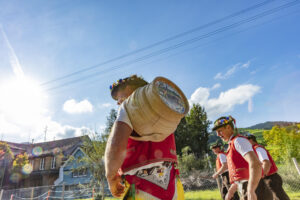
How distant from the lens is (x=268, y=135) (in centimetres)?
1819

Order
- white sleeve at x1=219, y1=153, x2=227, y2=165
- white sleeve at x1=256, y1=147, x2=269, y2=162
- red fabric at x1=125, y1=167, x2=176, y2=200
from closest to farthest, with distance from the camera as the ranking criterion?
red fabric at x1=125, y1=167, x2=176, y2=200 → white sleeve at x1=256, y1=147, x2=269, y2=162 → white sleeve at x1=219, y1=153, x2=227, y2=165

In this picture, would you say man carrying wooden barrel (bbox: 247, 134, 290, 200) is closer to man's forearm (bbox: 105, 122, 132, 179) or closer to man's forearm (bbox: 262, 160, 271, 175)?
man's forearm (bbox: 262, 160, 271, 175)

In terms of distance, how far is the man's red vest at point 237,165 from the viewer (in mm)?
2672

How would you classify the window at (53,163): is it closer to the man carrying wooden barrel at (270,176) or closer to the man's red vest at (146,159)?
the man carrying wooden barrel at (270,176)

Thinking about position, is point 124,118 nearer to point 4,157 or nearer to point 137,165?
point 137,165

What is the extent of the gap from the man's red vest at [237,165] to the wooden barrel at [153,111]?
6.57 feet

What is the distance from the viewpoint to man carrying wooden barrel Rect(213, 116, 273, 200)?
2.29m

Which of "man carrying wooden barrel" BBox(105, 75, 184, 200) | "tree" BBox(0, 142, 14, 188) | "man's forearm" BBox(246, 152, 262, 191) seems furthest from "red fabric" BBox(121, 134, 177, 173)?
"tree" BBox(0, 142, 14, 188)

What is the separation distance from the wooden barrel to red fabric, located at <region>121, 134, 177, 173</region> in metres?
0.06

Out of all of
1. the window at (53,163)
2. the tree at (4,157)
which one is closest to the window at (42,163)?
the window at (53,163)

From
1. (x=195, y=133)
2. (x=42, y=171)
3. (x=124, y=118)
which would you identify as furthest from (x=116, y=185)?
(x=42, y=171)

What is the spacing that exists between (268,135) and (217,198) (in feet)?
43.6

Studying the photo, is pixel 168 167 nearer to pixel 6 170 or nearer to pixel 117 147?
pixel 117 147

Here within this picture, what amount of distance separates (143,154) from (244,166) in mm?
2133
